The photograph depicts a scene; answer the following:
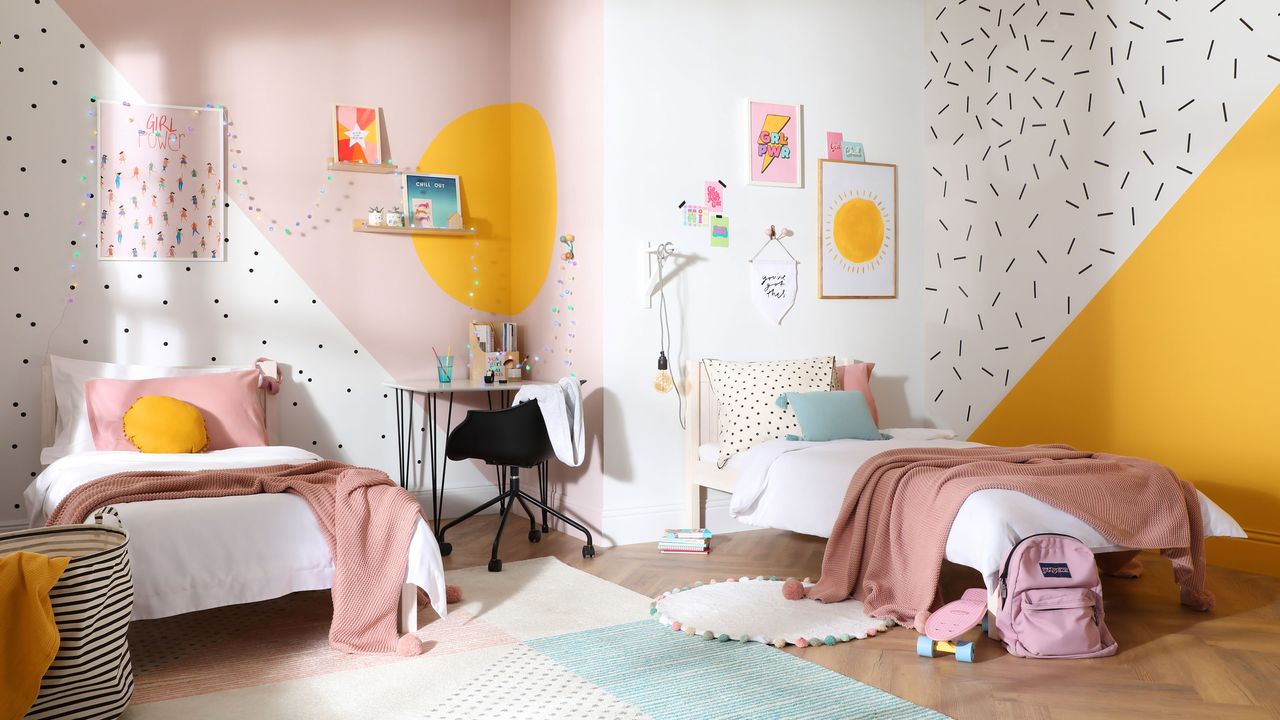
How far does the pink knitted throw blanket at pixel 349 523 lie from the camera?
10.1 feet

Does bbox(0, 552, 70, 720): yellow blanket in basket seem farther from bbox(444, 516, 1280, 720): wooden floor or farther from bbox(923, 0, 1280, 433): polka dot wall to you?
bbox(923, 0, 1280, 433): polka dot wall

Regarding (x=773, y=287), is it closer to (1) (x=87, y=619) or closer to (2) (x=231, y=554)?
(2) (x=231, y=554)

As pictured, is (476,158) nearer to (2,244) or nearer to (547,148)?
(547,148)

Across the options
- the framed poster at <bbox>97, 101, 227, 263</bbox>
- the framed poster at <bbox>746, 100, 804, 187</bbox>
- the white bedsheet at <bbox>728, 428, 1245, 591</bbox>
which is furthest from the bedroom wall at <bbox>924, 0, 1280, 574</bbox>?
the framed poster at <bbox>97, 101, 227, 263</bbox>

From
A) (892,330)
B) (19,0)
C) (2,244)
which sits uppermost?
(19,0)

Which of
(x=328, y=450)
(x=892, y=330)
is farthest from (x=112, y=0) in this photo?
(x=892, y=330)

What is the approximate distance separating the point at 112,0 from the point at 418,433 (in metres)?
2.46

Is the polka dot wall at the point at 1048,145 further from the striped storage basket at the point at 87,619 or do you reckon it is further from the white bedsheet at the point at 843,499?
the striped storage basket at the point at 87,619

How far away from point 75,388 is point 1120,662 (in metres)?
4.15

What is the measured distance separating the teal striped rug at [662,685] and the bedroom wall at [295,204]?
5.75 feet

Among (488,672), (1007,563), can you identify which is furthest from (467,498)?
(1007,563)

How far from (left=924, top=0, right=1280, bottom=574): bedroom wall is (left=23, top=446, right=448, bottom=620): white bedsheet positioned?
320cm

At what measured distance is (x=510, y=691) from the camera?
2750 mm

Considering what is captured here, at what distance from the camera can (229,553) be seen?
9.78 feet
